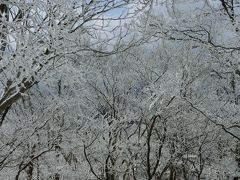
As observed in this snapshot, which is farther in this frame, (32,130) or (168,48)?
(168,48)

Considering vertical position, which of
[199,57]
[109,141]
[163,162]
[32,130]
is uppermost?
[199,57]

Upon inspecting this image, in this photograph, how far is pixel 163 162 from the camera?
45.2 ft

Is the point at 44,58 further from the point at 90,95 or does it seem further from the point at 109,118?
the point at 90,95

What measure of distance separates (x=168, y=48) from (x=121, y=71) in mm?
2673

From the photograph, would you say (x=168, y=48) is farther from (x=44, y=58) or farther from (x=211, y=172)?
(x=44, y=58)

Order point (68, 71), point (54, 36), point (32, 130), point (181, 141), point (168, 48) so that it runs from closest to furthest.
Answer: point (54, 36)
point (68, 71)
point (32, 130)
point (181, 141)
point (168, 48)

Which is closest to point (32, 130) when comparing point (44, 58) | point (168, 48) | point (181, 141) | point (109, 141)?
point (109, 141)

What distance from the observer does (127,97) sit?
1470 cm

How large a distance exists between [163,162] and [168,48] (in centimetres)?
553

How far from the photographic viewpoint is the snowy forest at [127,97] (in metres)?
3.39

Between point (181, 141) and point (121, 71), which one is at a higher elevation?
point (121, 71)

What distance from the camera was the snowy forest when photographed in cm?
339

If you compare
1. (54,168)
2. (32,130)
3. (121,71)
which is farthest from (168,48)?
(32,130)

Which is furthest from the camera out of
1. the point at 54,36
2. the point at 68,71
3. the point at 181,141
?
the point at 181,141
